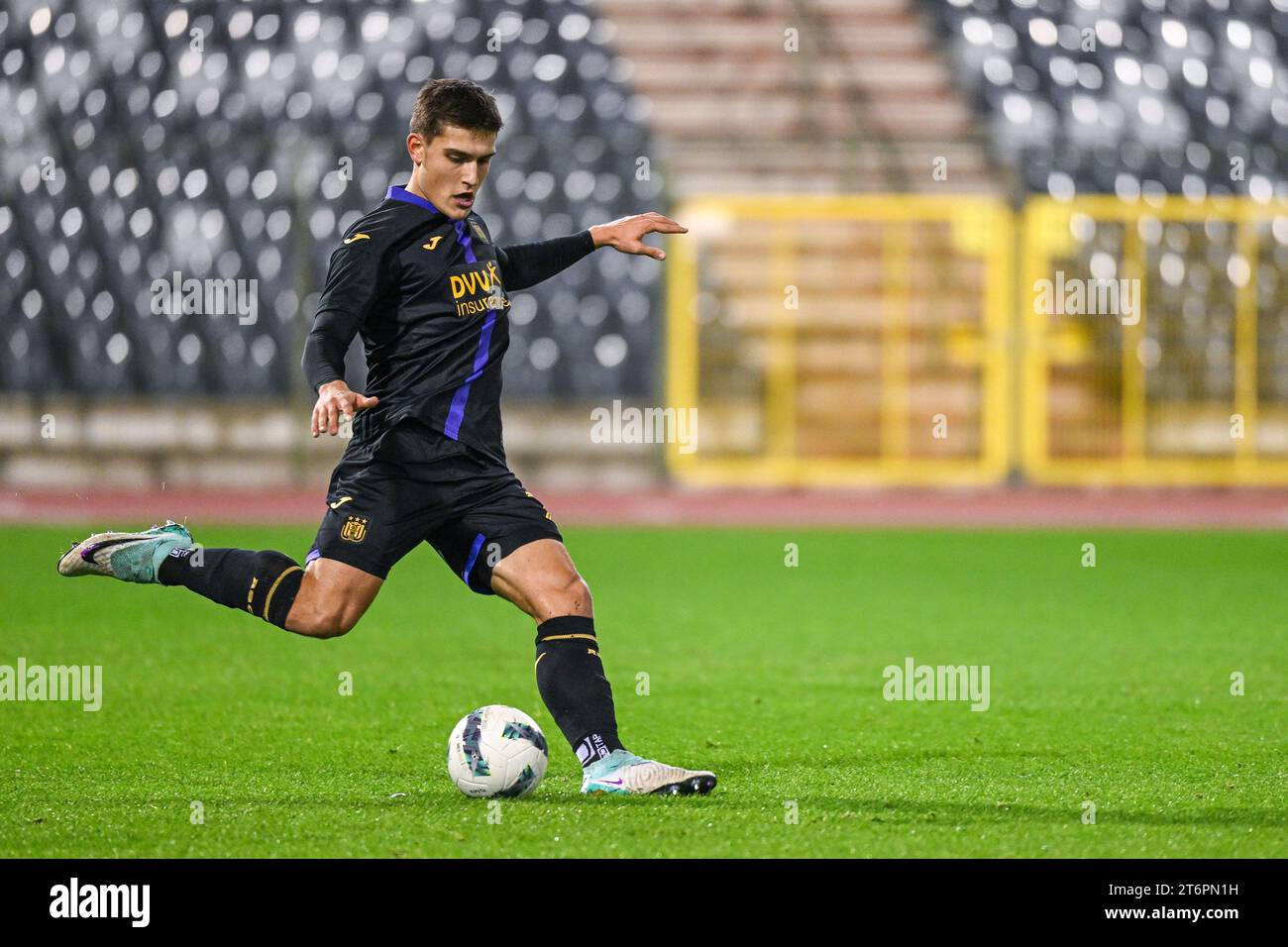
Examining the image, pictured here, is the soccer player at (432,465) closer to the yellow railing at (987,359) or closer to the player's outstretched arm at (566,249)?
the player's outstretched arm at (566,249)

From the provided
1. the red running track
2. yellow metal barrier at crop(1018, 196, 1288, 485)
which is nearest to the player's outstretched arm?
the red running track

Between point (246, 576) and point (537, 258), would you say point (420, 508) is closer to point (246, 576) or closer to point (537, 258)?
point (246, 576)

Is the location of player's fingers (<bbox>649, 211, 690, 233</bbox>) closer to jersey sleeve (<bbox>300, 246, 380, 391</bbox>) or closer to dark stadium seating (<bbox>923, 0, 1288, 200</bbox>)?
jersey sleeve (<bbox>300, 246, 380, 391</bbox>)

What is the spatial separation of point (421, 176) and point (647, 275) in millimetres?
11508

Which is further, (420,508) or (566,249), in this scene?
(566,249)

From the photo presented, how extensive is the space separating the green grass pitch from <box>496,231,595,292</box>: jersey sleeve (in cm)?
137

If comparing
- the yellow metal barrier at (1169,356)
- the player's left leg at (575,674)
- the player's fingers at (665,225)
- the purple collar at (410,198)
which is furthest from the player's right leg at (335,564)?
the yellow metal barrier at (1169,356)

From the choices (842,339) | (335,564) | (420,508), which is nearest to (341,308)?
(420,508)

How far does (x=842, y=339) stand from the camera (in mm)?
15875

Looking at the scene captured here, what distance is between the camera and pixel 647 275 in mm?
A: 16250

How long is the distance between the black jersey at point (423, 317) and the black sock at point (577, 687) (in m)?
0.52

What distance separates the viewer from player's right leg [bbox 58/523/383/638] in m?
4.70

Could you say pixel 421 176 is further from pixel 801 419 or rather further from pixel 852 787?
pixel 801 419

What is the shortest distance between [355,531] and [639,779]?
38.2 inches
